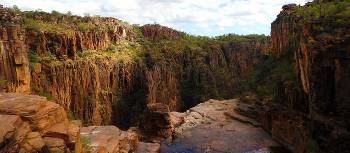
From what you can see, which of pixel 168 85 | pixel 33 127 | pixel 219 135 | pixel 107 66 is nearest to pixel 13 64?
pixel 33 127

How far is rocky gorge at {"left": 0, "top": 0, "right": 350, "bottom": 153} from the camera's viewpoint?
27.2 metres

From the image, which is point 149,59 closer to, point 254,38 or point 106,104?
point 106,104

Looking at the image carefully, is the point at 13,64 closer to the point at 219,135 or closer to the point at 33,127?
the point at 33,127

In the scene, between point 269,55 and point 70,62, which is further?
point 269,55

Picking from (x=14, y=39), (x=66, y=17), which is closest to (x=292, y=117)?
(x=14, y=39)

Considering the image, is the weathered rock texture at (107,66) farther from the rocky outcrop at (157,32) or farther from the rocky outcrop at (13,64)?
the rocky outcrop at (157,32)

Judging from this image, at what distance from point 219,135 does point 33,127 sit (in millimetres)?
32994

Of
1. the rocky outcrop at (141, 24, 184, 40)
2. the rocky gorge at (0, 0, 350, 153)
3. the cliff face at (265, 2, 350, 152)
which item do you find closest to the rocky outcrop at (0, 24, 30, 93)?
the rocky gorge at (0, 0, 350, 153)

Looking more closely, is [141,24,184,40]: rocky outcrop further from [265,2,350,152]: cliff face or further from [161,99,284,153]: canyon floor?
[265,2,350,152]: cliff face

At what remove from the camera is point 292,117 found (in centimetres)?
3819

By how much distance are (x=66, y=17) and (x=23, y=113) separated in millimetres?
55444

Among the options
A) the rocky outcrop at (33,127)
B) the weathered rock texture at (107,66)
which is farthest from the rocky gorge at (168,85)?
the weathered rock texture at (107,66)

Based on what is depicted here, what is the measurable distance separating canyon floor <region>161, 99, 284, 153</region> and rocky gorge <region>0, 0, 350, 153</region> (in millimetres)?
133

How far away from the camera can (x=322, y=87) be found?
2997cm
